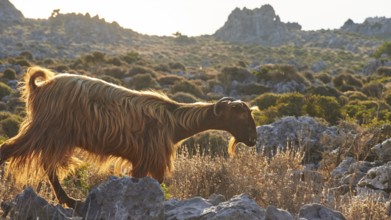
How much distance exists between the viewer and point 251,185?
632 cm

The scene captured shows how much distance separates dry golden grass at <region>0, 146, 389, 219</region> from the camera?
530 cm

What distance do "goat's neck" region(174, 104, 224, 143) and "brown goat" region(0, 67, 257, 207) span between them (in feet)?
0.12

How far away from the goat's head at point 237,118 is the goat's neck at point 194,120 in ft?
0.27

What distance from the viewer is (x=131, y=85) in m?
27.2

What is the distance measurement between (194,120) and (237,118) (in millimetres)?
672

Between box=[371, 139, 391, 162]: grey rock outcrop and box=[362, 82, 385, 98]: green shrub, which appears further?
box=[362, 82, 385, 98]: green shrub

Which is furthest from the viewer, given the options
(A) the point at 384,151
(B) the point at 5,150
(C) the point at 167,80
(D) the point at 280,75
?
(D) the point at 280,75

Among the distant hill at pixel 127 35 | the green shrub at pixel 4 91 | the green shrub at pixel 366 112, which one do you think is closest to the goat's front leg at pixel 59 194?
the green shrub at pixel 366 112

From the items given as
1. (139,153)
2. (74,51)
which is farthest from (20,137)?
(74,51)

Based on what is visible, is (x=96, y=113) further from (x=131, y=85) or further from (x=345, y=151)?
(x=131, y=85)

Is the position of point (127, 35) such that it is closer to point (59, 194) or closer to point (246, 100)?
point (246, 100)

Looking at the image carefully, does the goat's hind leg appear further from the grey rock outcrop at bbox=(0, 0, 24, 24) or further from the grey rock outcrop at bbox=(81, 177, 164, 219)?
the grey rock outcrop at bbox=(0, 0, 24, 24)

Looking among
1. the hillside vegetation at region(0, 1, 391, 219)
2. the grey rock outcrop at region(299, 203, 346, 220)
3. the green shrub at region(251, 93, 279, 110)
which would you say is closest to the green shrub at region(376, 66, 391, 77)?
the hillside vegetation at region(0, 1, 391, 219)

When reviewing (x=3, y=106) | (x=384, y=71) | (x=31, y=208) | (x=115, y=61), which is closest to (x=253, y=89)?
(x=115, y=61)
